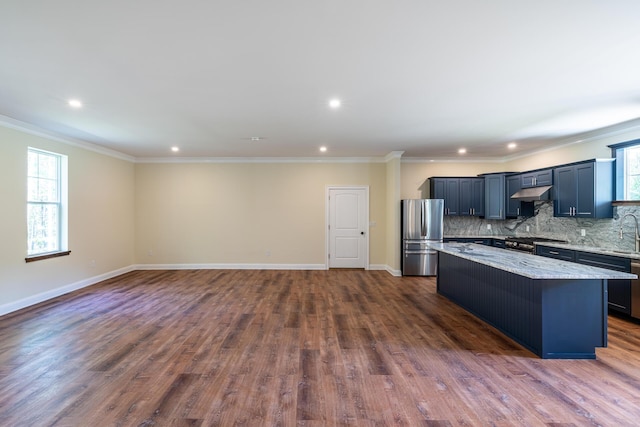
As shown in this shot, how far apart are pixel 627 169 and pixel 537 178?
4.48 ft

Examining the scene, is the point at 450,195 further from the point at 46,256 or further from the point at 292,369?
the point at 46,256

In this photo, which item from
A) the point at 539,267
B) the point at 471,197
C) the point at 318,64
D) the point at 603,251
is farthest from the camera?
the point at 471,197

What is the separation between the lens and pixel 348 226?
24.0 ft

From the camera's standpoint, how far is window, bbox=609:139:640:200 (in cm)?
445

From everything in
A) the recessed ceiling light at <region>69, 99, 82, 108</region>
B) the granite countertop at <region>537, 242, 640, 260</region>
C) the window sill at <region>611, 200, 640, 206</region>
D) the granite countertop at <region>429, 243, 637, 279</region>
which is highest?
the recessed ceiling light at <region>69, 99, 82, 108</region>

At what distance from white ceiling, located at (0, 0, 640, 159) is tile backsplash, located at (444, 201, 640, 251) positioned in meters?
1.52

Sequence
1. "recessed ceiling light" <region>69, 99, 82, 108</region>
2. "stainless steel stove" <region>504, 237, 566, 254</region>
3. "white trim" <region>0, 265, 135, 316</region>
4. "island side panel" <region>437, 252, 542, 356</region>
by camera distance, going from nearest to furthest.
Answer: "island side panel" <region>437, 252, 542, 356</region> < "recessed ceiling light" <region>69, 99, 82, 108</region> < "white trim" <region>0, 265, 135, 316</region> < "stainless steel stove" <region>504, 237, 566, 254</region>

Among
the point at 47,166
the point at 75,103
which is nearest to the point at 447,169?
the point at 75,103

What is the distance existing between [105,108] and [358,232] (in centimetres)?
534

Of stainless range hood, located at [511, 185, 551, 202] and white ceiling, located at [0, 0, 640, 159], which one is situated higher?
white ceiling, located at [0, 0, 640, 159]

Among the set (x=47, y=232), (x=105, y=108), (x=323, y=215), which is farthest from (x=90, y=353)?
(x=323, y=215)

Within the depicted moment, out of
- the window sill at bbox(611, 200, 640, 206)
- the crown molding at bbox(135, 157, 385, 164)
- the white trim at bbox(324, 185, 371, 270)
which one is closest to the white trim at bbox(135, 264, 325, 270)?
the white trim at bbox(324, 185, 371, 270)

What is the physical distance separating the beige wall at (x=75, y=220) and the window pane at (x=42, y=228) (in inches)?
7.5

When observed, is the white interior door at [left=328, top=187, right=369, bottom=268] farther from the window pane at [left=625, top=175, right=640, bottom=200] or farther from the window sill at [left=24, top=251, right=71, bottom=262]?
the window sill at [left=24, top=251, right=71, bottom=262]
